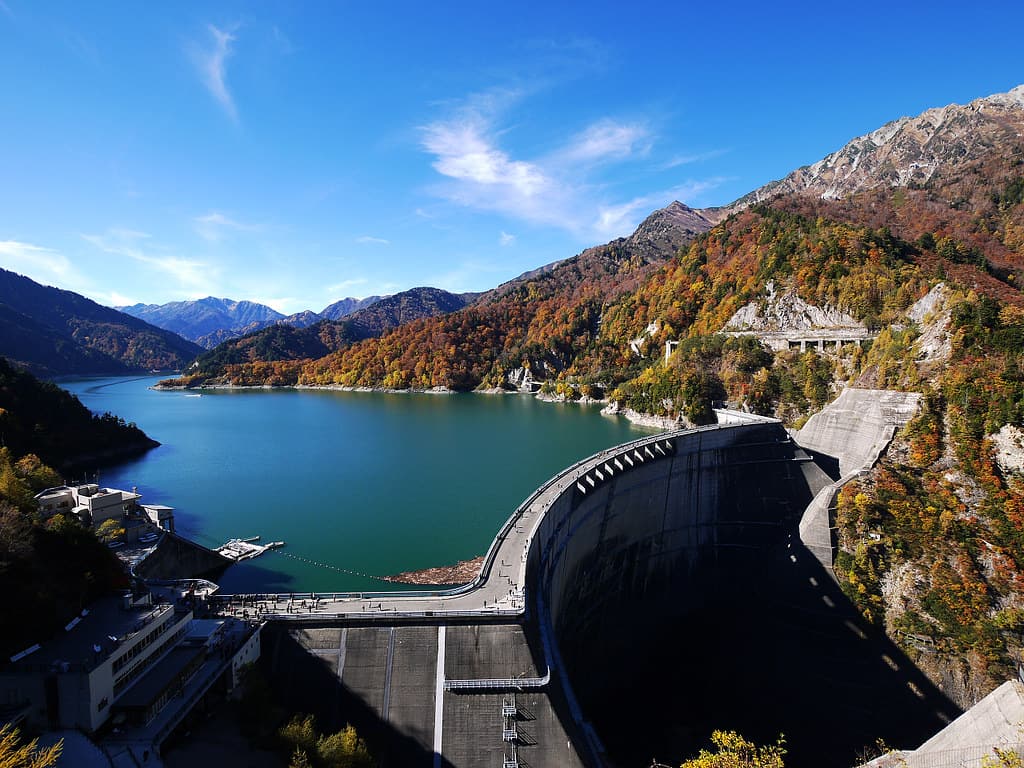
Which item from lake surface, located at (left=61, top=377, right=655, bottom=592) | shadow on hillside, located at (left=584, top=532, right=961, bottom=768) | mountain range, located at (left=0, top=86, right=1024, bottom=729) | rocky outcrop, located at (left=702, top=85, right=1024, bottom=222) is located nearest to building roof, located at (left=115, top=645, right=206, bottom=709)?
lake surface, located at (left=61, top=377, right=655, bottom=592)

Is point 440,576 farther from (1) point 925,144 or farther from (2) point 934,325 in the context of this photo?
(1) point 925,144

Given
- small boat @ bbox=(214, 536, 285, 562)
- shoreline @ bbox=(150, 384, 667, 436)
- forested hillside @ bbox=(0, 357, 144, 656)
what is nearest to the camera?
forested hillside @ bbox=(0, 357, 144, 656)

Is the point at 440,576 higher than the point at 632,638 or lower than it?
higher

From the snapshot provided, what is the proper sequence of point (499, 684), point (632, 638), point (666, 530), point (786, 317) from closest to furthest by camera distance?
point (499, 684), point (632, 638), point (666, 530), point (786, 317)

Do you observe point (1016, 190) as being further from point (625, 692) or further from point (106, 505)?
point (106, 505)

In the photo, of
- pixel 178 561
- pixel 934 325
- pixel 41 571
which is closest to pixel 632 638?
pixel 178 561

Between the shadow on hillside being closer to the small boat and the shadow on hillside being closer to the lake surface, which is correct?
the lake surface

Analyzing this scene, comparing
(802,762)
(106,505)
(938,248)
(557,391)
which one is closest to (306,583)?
(106,505)
